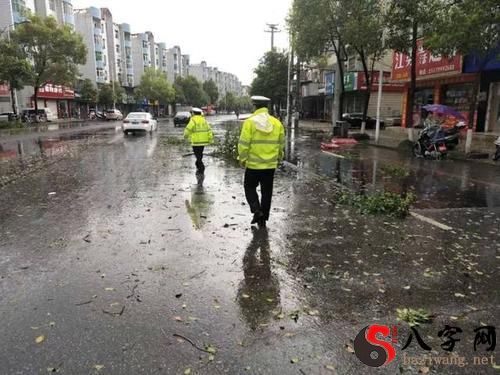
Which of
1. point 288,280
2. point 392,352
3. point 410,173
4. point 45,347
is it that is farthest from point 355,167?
point 45,347

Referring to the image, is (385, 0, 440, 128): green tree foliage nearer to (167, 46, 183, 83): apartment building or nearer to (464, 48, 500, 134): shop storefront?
(464, 48, 500, 134): shop storefront

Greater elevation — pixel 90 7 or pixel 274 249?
→ pixel 90 7

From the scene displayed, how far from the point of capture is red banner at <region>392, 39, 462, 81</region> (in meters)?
22.0

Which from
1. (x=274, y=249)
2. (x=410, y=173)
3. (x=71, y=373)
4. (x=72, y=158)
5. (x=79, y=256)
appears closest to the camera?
(x=71, y=373)

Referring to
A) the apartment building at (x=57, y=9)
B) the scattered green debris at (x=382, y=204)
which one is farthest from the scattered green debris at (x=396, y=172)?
the apartment building at (x=57, y=9)

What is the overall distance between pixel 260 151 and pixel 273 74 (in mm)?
45109

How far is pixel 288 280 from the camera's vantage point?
437 centimetres

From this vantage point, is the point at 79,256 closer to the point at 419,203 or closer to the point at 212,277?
the point at 212,277

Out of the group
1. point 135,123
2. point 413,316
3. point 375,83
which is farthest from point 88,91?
point 413,316

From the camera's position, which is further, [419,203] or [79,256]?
[419,203]

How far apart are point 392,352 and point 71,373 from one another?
2.19 meters

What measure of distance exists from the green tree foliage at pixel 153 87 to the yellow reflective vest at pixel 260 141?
74803mm

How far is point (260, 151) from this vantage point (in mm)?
6047

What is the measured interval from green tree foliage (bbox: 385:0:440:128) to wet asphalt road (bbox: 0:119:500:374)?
A: 11.0m
